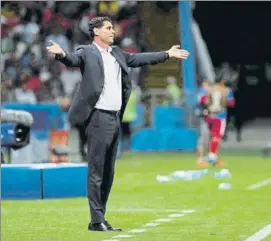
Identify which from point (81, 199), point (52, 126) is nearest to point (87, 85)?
point (81, 199)

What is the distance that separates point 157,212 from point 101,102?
8.57 ft

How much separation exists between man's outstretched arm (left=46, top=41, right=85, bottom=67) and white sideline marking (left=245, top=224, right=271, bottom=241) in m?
2.45

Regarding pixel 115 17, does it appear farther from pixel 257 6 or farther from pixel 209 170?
pixel 209 170

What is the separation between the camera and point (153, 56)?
1346 centimetres

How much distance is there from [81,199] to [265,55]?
2781 centimetres

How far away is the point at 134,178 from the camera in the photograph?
71.2 feet

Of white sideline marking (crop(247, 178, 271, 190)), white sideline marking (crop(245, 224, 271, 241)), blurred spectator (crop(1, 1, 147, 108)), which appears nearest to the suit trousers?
white sideline marking (crop(245, 224, 271, 241))

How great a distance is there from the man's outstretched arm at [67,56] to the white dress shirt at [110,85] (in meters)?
0.24

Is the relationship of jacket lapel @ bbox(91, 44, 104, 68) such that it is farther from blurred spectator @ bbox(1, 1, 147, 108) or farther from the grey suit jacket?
blurred spectator @ bbox(1, 1, 147, 108)

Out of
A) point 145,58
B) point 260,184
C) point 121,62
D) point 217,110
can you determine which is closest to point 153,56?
point 145,58

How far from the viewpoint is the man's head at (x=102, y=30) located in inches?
527

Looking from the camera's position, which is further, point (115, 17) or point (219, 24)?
point (219, 24)

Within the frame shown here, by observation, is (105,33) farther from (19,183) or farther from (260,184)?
(260,184)

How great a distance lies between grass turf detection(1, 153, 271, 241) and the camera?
1296 cm
